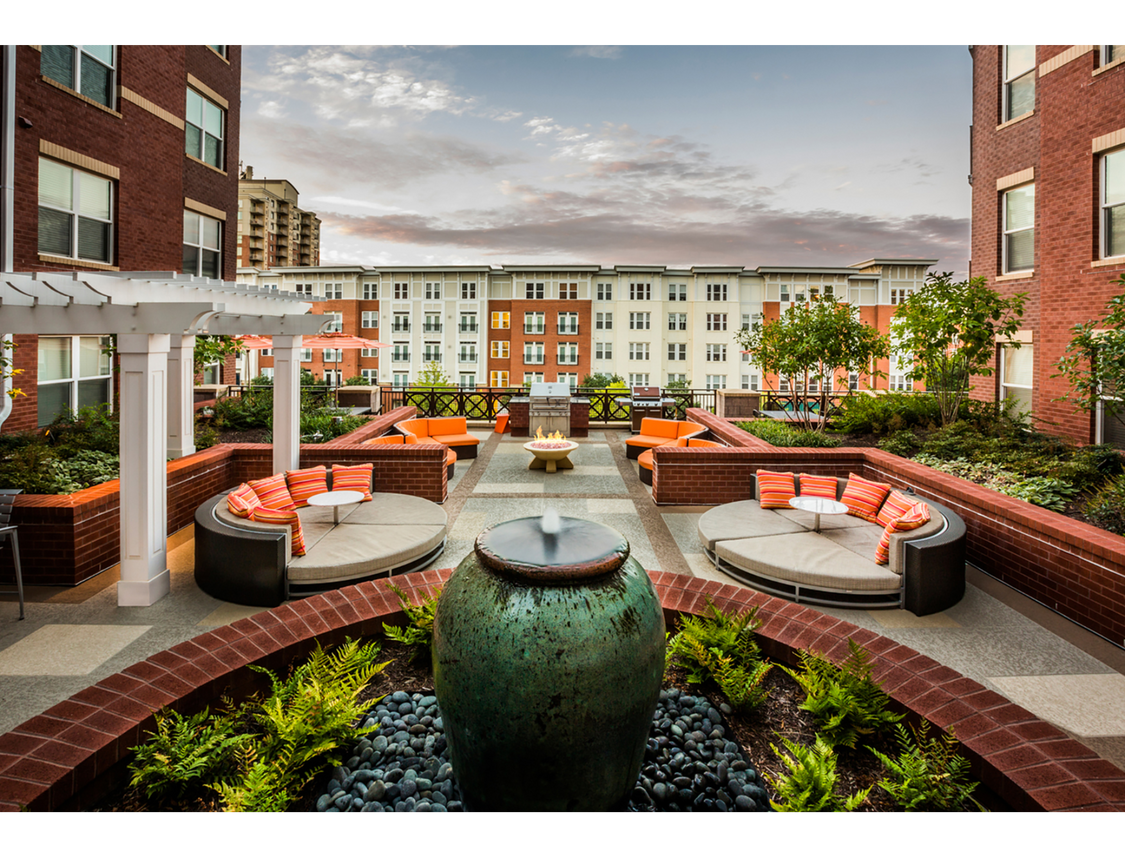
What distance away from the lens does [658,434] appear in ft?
45.9

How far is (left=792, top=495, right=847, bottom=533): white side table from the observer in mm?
6810

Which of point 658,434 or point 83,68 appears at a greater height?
point 83,68

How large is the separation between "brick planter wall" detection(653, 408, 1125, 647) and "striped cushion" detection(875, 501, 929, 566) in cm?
106

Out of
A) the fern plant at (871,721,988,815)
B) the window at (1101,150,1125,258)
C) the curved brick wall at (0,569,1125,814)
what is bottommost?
the fern plant at (871,721,988,815)

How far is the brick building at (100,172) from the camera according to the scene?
10266 millimetres

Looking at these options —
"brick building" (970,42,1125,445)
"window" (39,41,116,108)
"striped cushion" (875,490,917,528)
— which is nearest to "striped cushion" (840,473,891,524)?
"striped cushion" (875,490,917,528)

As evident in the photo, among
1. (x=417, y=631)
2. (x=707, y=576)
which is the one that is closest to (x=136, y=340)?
(x=417, y=631)

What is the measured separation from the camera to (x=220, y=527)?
613 cm

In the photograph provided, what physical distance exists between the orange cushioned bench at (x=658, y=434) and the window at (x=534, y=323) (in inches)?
1694

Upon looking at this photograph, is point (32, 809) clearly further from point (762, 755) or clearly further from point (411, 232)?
point (411, 232)

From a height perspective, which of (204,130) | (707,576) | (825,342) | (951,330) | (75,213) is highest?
(204,130)

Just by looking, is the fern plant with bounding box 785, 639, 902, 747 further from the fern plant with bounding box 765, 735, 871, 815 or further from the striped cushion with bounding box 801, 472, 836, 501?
the striped cushion with bounding box 801, 472, 836, 501

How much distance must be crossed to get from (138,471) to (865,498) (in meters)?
8.24

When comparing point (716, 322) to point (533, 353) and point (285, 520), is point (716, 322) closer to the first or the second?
point (533, 353)
